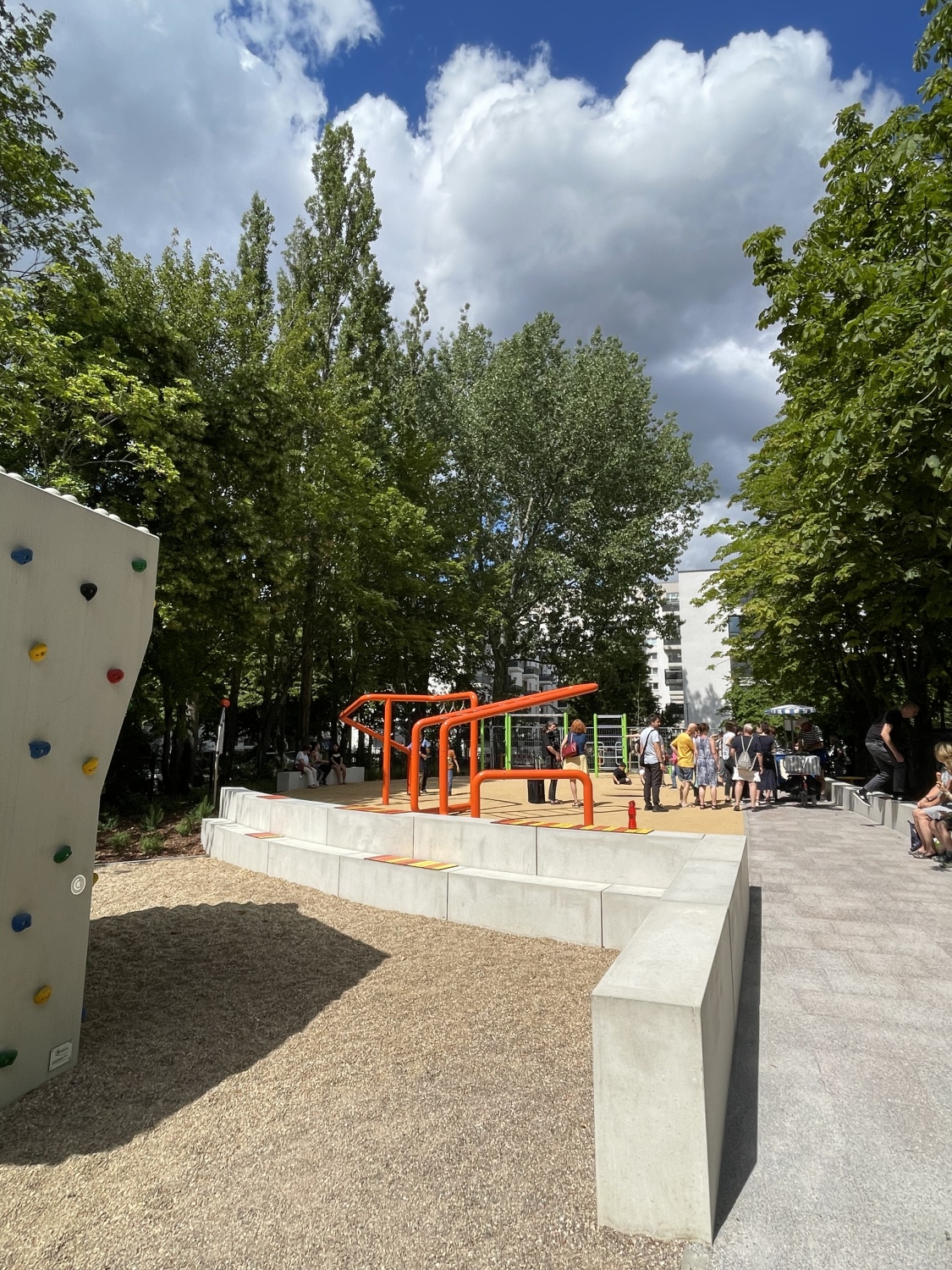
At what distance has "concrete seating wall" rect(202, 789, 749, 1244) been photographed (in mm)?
2377

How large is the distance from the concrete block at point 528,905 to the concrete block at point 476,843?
0.26 meters

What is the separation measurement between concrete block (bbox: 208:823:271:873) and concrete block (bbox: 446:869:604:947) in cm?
308

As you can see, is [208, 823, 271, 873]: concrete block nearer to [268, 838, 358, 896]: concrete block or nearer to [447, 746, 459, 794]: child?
[268, 838, 358, 896]: concrete block

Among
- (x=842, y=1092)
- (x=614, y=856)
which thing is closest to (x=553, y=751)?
(x=614, y=856)

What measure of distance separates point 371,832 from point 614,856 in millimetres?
2820

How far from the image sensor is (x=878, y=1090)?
10.5 feet

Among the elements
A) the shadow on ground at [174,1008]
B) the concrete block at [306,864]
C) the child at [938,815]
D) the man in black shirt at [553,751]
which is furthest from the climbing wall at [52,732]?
the man in black shirt at [553,751]

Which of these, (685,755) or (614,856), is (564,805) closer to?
(685,755)

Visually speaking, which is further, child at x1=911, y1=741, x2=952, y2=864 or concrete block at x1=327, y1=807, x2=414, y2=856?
child at x1=911, y1=741, x2=952, y2=864

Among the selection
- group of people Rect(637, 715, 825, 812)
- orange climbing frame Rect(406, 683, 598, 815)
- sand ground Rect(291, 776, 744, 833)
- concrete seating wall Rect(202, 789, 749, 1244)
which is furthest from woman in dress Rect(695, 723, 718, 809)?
concrete seating wall Rect(202, 789, 749, 1244)

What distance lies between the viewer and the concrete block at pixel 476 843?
21.8ft

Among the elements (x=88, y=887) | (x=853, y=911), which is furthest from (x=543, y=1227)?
(x=853, y=911)

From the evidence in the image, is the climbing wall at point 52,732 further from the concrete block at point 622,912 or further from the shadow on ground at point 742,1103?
the concrete block at point 622,912

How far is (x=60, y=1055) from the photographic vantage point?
3611mm
